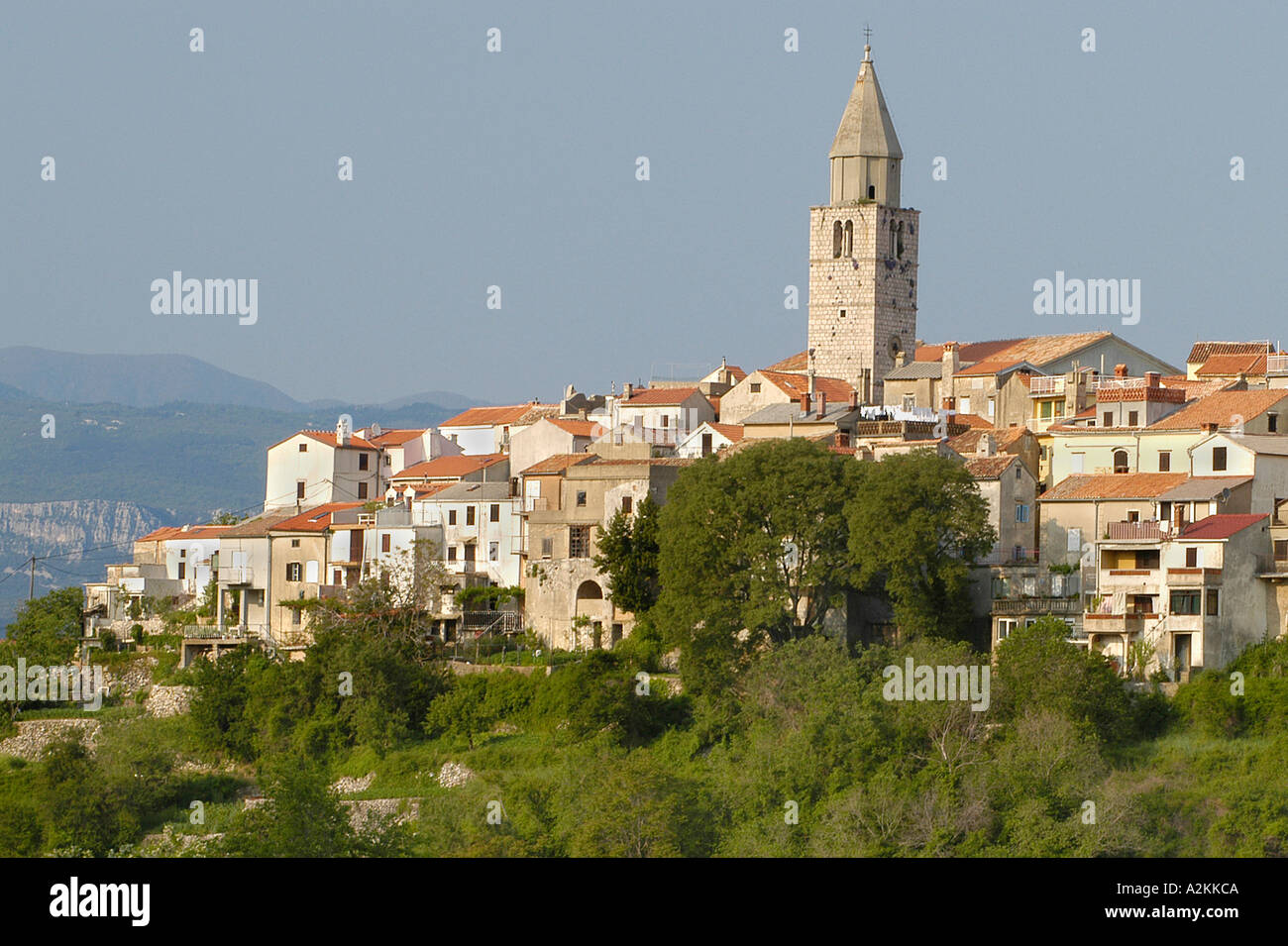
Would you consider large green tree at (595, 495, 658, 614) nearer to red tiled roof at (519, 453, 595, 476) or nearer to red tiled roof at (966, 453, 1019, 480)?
red tiled roof at (519, 453, 595, 476)

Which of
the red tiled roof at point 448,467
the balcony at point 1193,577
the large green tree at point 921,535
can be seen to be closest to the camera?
the balcony at point 1193,577

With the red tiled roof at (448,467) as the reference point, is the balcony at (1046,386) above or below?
above

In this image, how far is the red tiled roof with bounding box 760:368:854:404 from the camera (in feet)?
217

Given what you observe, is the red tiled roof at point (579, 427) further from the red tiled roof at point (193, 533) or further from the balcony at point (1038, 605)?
the balcony at point (1038, 605)

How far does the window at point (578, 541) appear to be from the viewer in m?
56.6

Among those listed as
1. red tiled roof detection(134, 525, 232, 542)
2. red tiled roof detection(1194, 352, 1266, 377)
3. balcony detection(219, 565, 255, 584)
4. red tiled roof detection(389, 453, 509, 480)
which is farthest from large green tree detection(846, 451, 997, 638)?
red tiled roof detection(134, 525, 232, 542)

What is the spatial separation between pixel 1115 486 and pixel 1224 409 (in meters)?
5.25

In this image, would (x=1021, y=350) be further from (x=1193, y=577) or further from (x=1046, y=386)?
(x=1193, y=577)

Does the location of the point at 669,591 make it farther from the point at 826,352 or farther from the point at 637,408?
the point at 826,352

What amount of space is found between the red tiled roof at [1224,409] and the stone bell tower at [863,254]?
17.8 metres

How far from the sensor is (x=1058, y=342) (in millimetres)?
70750

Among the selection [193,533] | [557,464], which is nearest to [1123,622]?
[557,464]

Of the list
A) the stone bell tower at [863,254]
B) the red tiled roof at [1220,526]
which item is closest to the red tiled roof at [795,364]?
the stone bell tower at [863,254]

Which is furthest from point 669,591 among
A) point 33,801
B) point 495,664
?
point 33,801
